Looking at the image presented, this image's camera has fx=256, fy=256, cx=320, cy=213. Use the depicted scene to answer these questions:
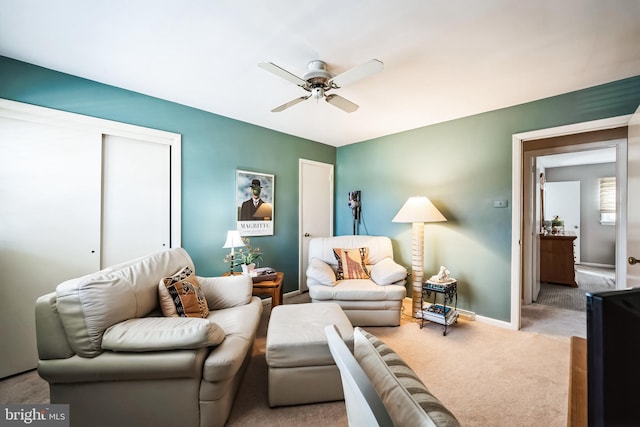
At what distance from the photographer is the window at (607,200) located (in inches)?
223

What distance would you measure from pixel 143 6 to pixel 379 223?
3.52 meters

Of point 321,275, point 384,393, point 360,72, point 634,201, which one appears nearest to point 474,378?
point 321,275

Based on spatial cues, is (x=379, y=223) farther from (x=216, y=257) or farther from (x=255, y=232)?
(x=216, y=257)

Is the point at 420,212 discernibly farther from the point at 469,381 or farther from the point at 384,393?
the point at 384,393

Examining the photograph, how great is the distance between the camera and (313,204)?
4.24 m

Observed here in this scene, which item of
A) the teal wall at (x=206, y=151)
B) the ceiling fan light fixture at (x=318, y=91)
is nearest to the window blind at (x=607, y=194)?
the teal wall at (x=206, y=151)

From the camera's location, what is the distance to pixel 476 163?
3100mm

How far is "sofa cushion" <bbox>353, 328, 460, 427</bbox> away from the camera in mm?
527

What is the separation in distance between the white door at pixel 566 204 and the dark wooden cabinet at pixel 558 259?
2312 millimetres

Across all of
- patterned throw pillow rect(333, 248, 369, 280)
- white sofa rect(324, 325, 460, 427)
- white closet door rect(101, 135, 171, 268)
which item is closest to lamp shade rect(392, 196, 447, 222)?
patterned throw pillow rect(333, 248, 369, 280)

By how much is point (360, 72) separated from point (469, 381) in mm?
2383

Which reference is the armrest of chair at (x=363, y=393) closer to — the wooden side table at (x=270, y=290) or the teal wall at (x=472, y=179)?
the wooden side table at (x=270, y=290)

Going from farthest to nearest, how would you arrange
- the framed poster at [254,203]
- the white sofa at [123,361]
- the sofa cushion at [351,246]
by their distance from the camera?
the sofa cushion at [351,246] → the framed poster at [254,203] → the white sofa at [123,361]

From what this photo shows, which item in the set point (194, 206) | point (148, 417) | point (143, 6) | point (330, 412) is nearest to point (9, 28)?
point (143, 6)
